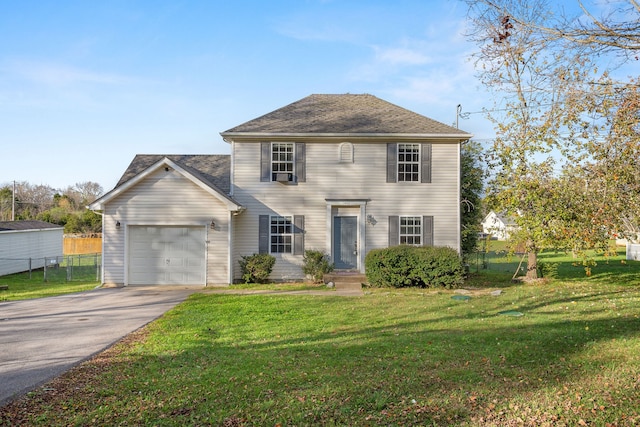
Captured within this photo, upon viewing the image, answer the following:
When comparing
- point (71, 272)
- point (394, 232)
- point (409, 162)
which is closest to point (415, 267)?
point (394, 232)

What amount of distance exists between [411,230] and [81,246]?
28.4 m

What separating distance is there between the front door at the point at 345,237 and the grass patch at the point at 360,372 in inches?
266

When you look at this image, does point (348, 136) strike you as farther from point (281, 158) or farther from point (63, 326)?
point (63, 326)

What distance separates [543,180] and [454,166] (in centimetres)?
384

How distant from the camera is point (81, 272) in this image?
71.3 ft

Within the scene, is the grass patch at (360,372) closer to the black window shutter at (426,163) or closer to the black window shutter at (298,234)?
the black window shutter at (298,234)

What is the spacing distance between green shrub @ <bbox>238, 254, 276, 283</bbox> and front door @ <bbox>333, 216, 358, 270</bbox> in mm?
2435

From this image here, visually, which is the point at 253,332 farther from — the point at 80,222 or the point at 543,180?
the point at 80,222

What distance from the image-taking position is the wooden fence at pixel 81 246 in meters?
34.7

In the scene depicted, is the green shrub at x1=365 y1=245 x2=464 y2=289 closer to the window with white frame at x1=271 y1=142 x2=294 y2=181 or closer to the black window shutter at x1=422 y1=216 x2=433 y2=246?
the black window shutter at x1=422 y1=216 x2=433 y2=246

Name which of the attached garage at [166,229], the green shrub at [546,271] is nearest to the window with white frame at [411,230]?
the green shrub at [546,271]

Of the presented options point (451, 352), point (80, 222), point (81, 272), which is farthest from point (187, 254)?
point (80, 222)

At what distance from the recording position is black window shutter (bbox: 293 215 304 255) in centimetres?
1644

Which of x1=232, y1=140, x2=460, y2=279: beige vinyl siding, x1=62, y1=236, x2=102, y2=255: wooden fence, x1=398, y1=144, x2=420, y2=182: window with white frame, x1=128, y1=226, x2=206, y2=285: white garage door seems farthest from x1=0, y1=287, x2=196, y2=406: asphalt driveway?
x1=62, y1=236, x2=102, y2=255: wooden fence
